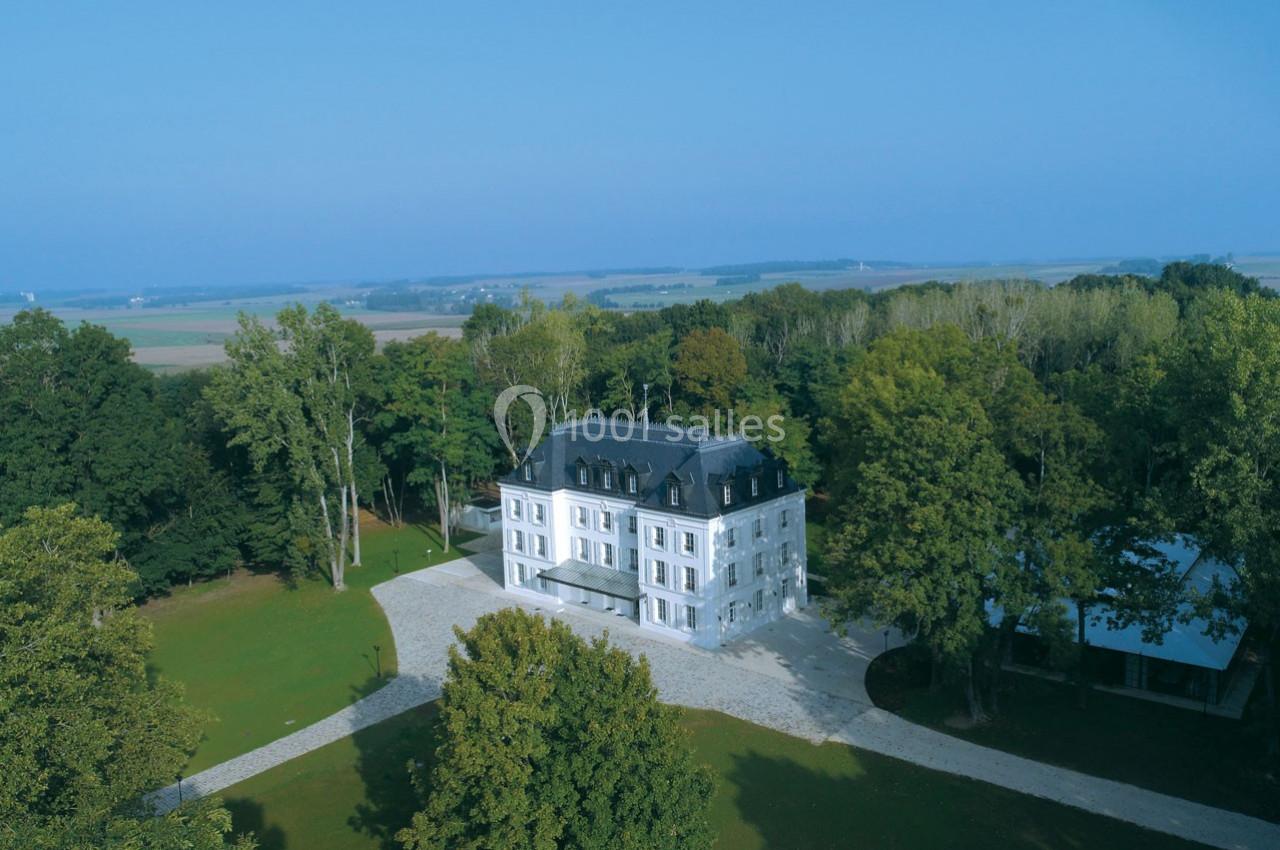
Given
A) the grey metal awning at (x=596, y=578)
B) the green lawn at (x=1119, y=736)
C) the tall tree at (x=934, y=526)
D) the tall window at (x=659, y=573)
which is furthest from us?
the grey metal awning at (x=596, y=578)

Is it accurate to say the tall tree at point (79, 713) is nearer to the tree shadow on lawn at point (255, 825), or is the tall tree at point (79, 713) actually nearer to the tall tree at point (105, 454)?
the tree shadow on lawn at point (255, 825)

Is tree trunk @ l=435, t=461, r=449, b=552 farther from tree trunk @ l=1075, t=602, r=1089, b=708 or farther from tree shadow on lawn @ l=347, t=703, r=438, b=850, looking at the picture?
tree trunk @ l=1075, t=602, r=1089, b=708

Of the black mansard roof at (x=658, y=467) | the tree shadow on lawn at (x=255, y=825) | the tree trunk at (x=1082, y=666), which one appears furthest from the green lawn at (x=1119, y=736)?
the tree shadow on lawn at (x=255, y=825)

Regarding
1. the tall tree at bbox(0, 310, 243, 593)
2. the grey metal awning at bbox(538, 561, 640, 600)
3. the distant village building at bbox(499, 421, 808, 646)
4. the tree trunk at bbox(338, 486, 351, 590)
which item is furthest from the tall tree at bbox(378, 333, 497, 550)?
the grey metal awning at bbox(538, 561, 640, 600)

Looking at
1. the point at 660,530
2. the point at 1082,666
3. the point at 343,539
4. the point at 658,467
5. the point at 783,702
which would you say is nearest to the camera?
the point at 1082,666

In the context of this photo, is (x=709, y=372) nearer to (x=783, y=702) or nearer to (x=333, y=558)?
(x=333, y=558)

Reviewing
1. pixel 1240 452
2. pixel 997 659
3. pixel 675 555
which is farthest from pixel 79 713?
pixel 1240 452
